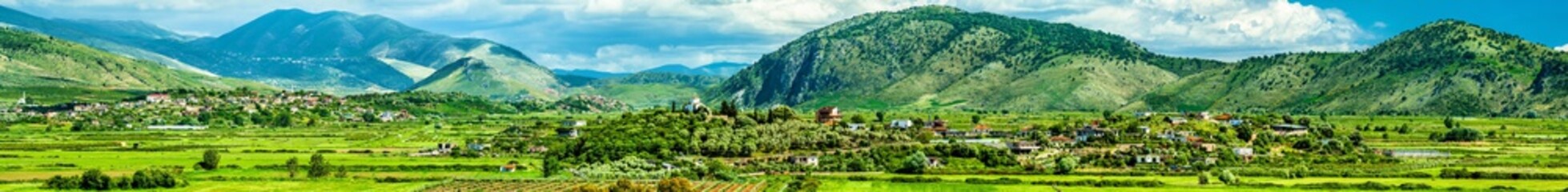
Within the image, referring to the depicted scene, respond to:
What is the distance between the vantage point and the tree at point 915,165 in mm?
112269

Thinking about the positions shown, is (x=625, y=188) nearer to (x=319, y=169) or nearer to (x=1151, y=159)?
(x=319, y=169)

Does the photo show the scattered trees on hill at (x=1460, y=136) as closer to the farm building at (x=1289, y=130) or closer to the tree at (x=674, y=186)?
the farm building at (x=1289, y=130)

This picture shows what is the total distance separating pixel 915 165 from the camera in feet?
368

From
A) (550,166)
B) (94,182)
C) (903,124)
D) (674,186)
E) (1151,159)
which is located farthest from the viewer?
(903,124)

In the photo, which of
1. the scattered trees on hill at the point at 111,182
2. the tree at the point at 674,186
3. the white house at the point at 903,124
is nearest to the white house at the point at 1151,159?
the tree at the point at 674,186

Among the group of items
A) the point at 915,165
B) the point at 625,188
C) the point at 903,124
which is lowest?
the point at 625,188

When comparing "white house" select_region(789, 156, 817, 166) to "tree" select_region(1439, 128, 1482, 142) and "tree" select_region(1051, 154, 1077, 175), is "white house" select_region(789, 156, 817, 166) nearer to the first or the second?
"tree" select_region(1051, 154, 1077, 175)

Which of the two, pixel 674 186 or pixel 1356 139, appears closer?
pixel 674 186

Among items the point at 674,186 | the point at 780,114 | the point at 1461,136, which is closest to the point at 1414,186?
the point at 674,186

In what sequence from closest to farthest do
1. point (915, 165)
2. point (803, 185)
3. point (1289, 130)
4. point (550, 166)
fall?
point (803, 185) → point (915, 165) → point (550, 166) → point (1289, 130)

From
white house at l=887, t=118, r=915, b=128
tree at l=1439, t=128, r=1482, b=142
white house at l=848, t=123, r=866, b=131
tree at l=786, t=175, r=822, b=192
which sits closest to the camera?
tree at l=786, t=175, r=822, b=192

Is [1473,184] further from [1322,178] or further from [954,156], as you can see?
[954,156]

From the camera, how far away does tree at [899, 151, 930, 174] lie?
112 metres

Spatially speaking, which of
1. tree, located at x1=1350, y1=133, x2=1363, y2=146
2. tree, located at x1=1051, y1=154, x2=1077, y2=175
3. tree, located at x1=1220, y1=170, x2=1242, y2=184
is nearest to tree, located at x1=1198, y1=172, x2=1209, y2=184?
tree, located at x1=1220, y1=170, x2=1242, y2=184
